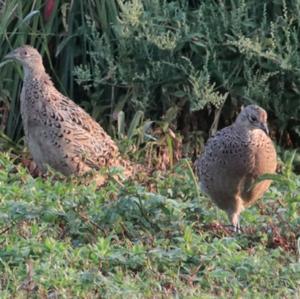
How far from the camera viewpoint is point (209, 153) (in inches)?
324

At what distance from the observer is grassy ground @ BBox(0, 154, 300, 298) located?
20.4 ft

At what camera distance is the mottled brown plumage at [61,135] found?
938 centimetres

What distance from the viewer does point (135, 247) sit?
22.0ft

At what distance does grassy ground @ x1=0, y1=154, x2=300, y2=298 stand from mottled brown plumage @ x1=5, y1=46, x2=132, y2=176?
0.97 metres

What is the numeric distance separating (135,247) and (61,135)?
2.83 m

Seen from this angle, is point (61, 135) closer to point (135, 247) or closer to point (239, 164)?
point (239, 164)

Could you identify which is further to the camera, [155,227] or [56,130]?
[56,130]

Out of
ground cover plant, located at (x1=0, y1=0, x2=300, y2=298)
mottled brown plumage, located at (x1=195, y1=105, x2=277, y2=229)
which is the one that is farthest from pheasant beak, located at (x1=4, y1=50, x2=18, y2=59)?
mottled brown plumage, located at (x1=195, y1=105, x2=277, y2=229)

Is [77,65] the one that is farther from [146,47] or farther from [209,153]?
[209,153]

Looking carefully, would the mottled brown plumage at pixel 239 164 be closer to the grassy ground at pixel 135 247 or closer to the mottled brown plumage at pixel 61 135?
the grassy ground at pixel 135 247

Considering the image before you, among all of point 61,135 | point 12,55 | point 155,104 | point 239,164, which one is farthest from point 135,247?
point 155,104

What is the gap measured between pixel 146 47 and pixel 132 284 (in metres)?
4.10

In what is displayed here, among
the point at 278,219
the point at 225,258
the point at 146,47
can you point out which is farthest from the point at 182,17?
the point at 225,258

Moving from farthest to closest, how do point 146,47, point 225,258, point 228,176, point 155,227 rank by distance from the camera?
point 146,47 < point 228,176 < point 155,227 < point 225,258
